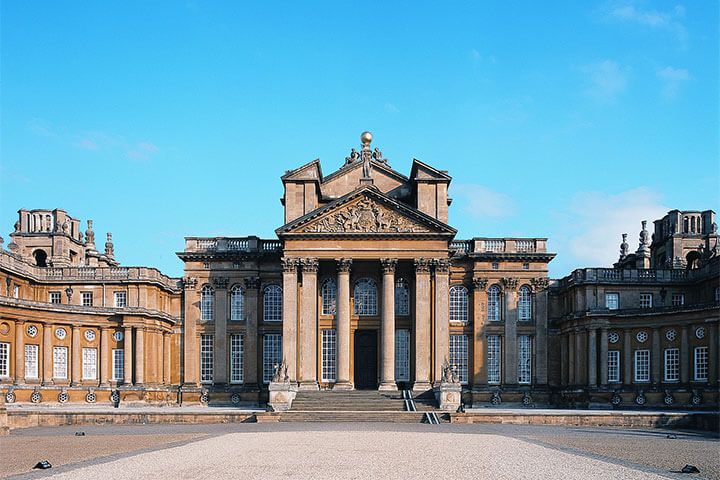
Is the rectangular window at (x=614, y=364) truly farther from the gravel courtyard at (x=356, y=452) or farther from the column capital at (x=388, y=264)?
the gravel courtyard at (x=356, y=452)

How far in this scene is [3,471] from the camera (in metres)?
20.6

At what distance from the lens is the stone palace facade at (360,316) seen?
170ft

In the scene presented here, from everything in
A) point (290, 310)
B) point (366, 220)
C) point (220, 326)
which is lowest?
point (220, 326)

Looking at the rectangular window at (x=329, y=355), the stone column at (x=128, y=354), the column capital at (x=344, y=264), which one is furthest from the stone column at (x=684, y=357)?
the stone column at (x=128, y=354)

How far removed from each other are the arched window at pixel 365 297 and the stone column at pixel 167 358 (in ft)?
44.8

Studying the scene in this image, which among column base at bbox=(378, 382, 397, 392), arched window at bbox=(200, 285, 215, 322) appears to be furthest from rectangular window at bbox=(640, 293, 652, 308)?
arched window at bbox=(200, 285, 215, 322)

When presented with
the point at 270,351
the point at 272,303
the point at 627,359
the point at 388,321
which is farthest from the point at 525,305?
the point at 270,351

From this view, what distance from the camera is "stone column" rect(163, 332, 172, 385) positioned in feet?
194

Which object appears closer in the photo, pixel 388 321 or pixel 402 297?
pixel 388 321

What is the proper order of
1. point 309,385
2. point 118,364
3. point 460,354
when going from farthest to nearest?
point 460,354 < point 118,364 < point 309,385

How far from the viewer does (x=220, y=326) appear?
57.8 metres

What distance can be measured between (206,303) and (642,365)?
28400 mm

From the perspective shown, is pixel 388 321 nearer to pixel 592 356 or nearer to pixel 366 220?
pixel 366 220

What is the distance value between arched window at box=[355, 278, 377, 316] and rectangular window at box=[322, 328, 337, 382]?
232 centimetres
